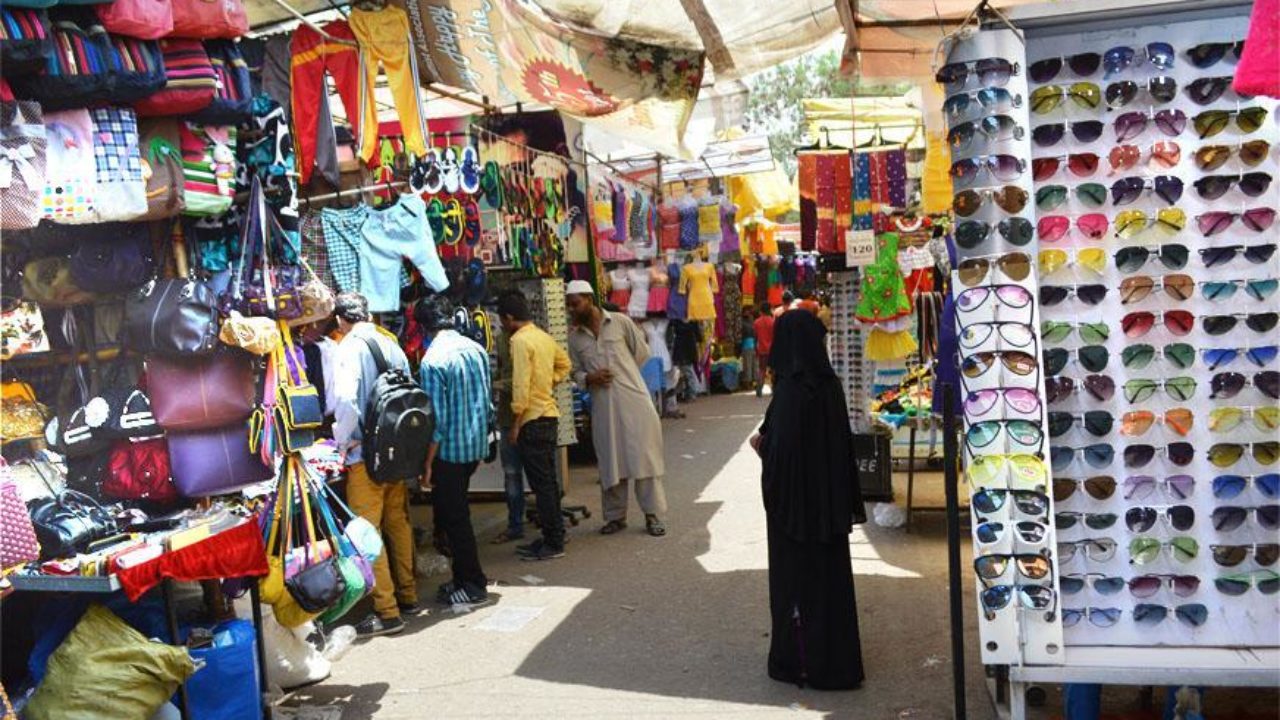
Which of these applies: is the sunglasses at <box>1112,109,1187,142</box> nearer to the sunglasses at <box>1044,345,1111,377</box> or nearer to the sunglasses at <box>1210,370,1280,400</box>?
the sunglasses at <box>1044,345,1111,377</box>

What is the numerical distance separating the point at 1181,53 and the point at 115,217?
4.13m

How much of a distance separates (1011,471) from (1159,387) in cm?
64

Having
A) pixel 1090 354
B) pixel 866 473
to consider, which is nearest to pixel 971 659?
pixel 1090 354

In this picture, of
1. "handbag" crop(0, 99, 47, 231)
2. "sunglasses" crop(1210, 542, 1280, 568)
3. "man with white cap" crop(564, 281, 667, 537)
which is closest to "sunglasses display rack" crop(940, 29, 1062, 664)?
"sunglasses" crop(1210, 542, 1280, 568)

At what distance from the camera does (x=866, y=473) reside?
7.82m

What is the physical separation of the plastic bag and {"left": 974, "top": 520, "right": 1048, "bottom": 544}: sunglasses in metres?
3.10

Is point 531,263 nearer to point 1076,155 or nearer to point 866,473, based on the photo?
point 866,473

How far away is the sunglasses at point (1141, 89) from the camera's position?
151 inches

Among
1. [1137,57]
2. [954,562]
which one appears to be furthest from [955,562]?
[1137,57]

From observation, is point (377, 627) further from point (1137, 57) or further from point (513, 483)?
point (1137, 57)

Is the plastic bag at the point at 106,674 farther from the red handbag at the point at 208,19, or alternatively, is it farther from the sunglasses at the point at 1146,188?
the sunglasses at the point at 1146,188

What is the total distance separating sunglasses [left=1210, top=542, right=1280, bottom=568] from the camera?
384cm

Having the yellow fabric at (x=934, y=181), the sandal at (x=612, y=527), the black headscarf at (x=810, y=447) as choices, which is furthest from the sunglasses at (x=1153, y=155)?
the sandal at (x=612, y=527)

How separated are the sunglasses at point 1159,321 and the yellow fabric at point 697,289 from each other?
12152 millimetres
